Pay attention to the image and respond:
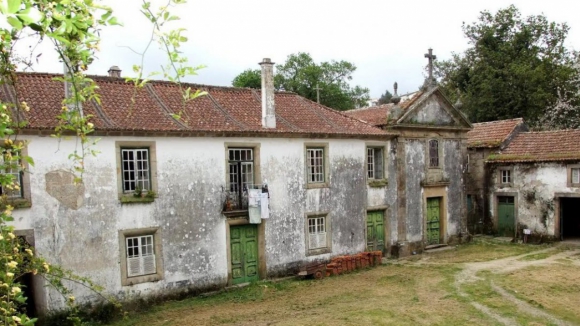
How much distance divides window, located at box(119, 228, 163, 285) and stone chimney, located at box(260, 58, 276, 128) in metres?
5.55

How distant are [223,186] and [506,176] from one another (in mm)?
16019

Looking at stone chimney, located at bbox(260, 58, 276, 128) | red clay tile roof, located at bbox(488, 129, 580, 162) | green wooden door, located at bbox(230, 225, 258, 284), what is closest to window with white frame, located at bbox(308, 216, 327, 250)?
green wooden door, located at bbox(230, 225, 258, 284)

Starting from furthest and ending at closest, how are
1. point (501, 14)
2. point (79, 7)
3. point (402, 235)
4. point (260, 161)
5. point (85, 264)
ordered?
point (501, 14) < point (402, 235) < point (260, 161) < point (85, 264) < point (79, 7)

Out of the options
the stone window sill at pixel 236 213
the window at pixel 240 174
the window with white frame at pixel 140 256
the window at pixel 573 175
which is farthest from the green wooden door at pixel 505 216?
the window with white frame at pixel 140 256

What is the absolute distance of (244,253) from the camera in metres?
16.7

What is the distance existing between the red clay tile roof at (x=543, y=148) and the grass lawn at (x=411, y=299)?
561 cm

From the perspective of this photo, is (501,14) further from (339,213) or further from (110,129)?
(110,129)

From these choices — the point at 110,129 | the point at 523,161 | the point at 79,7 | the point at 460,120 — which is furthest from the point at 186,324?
the point at 523,161

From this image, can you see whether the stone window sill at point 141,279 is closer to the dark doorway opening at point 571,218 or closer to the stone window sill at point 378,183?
the stone window sill at point 378,183

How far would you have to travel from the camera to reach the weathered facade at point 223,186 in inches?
527

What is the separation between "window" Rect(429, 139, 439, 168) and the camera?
2188 cm

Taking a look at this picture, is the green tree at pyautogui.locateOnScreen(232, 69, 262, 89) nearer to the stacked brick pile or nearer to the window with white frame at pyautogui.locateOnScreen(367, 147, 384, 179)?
the window with white frame at pyautogui.locateOnScreen(367, 147, 384, 179)

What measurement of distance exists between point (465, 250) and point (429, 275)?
5.49 m

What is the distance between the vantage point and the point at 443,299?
46.2 ft
